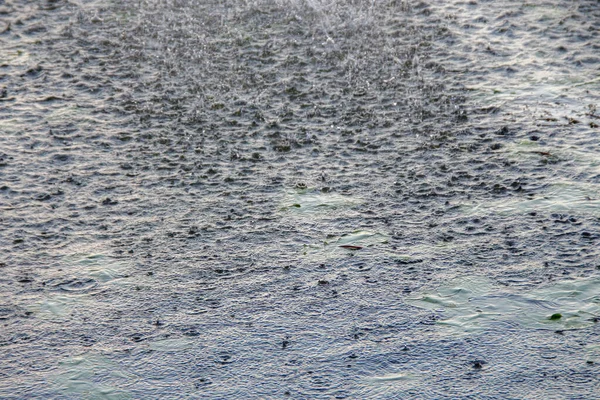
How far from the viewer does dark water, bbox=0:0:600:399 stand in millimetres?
3492

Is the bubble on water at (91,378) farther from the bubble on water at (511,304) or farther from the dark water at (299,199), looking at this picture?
the bubble on water at (511,304)

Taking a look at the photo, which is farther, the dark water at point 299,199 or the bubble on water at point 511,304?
the bubble on water at point 511,304

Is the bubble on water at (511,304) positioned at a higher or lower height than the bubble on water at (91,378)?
higher

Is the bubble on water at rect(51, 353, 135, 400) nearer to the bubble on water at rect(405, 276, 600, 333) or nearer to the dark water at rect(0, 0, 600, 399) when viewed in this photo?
the dark water at rect(0, 0, 600, 399)

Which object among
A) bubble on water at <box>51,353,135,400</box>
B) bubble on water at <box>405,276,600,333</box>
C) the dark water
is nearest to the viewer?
bubble on water at <box>51,353,135,400</box>

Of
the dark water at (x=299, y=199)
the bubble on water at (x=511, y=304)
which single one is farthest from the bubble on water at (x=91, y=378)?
the bubble on water at (x=511, y=304)

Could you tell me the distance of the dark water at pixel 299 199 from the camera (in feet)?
11.5

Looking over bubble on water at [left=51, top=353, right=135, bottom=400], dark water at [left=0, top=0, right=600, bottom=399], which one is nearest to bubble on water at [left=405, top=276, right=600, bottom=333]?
dark water at [left=0, top=0, right=600, bottom=399]

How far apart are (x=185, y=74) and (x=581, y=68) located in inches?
104

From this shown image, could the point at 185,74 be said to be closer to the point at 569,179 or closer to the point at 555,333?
the point at 569,179

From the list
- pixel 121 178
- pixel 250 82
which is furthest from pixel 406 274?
pixel 250 82

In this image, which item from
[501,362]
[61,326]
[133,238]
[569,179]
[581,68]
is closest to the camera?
[501,362]

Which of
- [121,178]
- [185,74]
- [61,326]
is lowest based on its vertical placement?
[61,326]

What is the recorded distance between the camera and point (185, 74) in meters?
5.81
